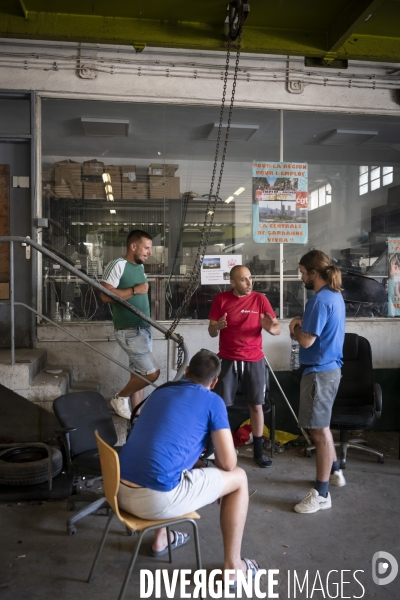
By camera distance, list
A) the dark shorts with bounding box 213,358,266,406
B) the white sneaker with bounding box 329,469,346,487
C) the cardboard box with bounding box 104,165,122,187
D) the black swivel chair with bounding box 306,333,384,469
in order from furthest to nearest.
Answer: the cardboard box with bounding box 104,165,122,187 < the black swivel chair with bounding box 306,333,384,469 < the dark shorts with bounding box 213,358,266,406 < the white sneaker with bounding box 329,469,346,487

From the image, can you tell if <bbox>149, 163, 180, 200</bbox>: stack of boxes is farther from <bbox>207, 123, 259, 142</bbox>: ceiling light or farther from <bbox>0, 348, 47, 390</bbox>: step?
<bbox>0, 348, 47, 390</bbox>: step

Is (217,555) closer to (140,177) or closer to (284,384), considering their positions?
(284,384)

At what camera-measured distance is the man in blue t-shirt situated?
372cm

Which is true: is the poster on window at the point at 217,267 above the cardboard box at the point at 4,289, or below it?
above

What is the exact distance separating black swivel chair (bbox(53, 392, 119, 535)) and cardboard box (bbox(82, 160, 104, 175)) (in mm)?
2440

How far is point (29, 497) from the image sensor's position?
12.8ft

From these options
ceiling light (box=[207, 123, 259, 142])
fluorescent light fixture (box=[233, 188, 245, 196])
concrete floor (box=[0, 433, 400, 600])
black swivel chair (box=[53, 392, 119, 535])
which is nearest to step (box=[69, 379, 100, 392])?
black swivel chair (box=[53, 392, 119, 535])

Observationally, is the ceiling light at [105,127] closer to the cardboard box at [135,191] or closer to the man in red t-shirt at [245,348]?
the cardboard box at [135,191]

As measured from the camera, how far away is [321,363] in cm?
379

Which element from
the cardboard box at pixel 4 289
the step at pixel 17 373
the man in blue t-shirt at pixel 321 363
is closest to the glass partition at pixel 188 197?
the cardboard box at pixel 4 289

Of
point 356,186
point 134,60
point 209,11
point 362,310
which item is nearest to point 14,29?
point 209,11

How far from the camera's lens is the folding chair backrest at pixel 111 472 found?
242 cm

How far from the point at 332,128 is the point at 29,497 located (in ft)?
15.7

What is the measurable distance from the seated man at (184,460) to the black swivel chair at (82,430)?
41.6 inches
